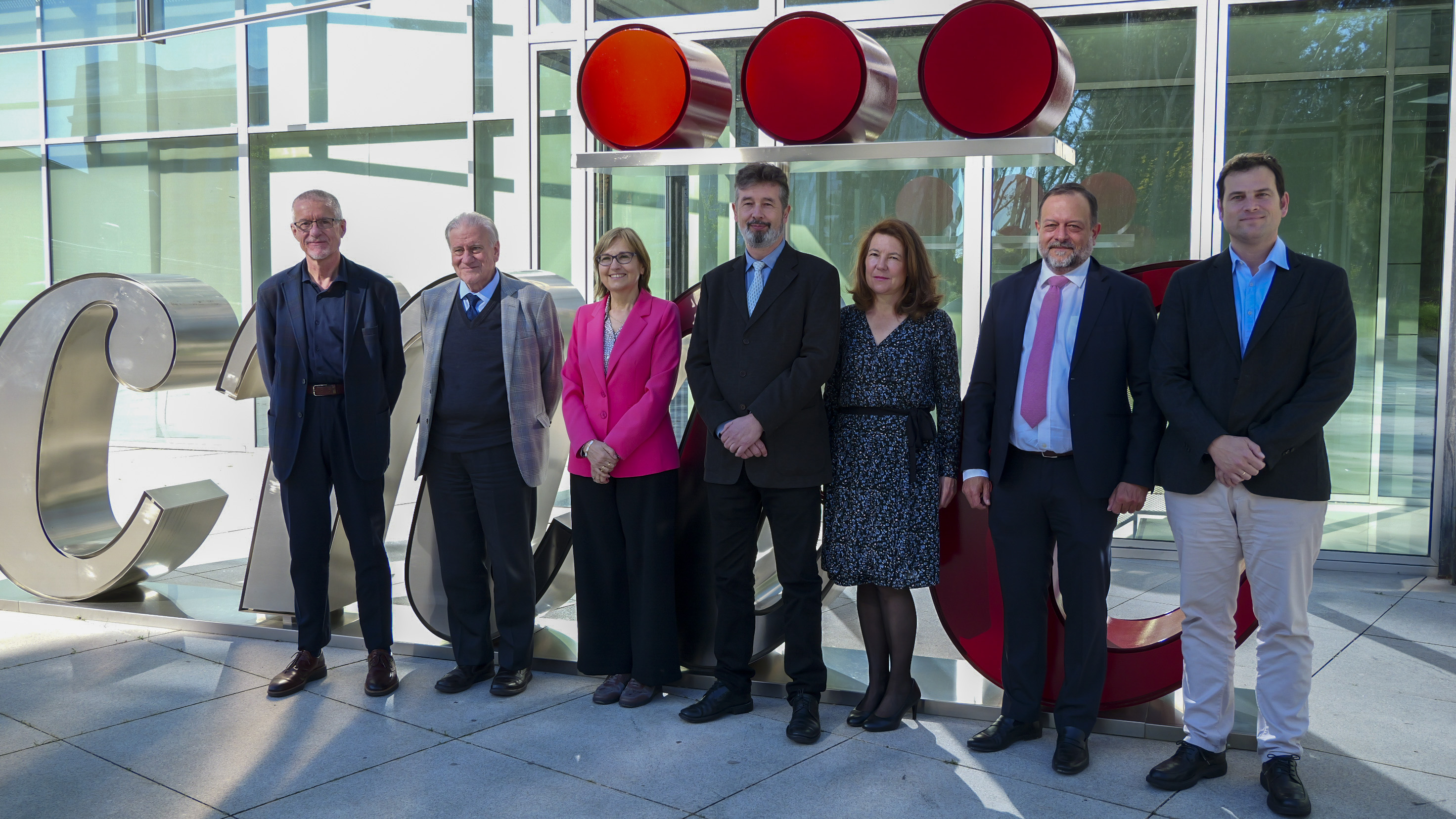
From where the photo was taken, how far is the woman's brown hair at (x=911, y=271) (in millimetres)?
3410

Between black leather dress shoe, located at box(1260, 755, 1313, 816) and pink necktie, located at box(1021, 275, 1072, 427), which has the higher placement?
pink necktie, located at box(1021, 275, 1072, 427)

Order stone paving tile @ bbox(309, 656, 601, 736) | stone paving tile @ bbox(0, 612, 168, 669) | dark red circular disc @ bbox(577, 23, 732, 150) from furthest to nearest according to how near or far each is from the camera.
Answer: stone paving tile @ bbox(0, 612, 168, 669) → stone paving tile @ bbox(309, 656, 601, 736) → dark red circular disc @ bbox(577, 23, 732, 150)

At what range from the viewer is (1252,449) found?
284 centimetres

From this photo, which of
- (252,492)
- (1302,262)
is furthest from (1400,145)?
(252,492)

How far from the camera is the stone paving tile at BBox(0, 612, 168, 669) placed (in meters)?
4.32

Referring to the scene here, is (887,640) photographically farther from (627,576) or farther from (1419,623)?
(1419,623)

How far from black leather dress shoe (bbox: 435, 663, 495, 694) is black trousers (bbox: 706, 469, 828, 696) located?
98 cm

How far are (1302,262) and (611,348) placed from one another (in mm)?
2205

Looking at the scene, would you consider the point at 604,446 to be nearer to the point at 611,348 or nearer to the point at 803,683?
the point at 611,348

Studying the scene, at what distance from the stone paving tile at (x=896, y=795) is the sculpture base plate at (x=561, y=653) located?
1.56 feet

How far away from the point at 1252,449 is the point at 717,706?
1899 mm

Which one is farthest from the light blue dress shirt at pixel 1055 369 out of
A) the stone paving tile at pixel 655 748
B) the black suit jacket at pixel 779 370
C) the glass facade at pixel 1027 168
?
the glass facade at pixel 1027 168

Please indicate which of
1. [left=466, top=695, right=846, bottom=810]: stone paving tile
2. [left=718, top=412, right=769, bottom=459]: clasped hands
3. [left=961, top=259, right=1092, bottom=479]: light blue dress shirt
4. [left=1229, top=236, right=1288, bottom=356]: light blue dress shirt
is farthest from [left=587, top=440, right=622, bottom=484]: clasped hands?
[left=1229, top=236, right=1288, bottom=356]: light blue dress shirt

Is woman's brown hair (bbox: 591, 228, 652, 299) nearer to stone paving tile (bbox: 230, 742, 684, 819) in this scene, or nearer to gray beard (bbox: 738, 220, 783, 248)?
gray beard (bbox: 738, 220, 783, 248)
